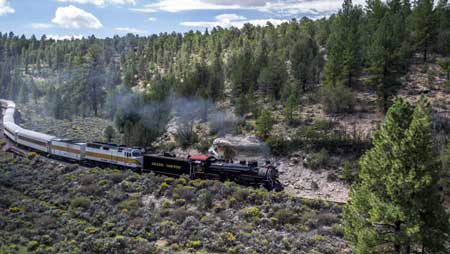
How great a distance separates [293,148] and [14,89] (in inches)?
3542

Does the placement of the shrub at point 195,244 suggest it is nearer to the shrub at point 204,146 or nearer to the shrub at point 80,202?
the shrub at point 80,202

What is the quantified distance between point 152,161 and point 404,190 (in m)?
28.7

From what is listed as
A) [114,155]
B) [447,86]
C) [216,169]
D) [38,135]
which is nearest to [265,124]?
[216,169]

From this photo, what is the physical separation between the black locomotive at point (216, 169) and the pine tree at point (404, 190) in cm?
1877

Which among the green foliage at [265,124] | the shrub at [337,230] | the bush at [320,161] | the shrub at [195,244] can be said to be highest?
the green foliage at [265,124]

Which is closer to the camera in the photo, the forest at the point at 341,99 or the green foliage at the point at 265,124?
the forest at the point at 341,99

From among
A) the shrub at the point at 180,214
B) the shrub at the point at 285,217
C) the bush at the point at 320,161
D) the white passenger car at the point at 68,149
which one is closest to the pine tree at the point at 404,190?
the shrub at the point at 285,217

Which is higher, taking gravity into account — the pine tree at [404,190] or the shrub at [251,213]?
the pine tree at [404,190]

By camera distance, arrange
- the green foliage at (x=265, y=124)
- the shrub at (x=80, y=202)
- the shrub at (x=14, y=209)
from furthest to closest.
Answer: the green foliage at (x=265, y=124) → the shrub at (x=80, y=202) → the shrub at (x=14, y=209)

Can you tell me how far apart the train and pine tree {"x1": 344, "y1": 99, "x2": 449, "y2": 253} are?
739 inches

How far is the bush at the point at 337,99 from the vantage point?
159ft

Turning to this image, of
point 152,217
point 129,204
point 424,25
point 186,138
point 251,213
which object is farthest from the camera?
point 424,25

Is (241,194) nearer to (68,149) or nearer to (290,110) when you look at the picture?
(290,110)

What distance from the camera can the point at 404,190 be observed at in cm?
1424
